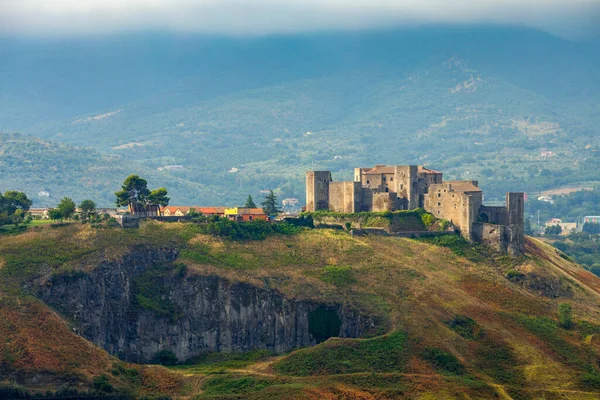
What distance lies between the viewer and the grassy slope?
8012 centimetres

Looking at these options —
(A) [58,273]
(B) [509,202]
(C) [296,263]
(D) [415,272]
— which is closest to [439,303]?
(D) [415,272]

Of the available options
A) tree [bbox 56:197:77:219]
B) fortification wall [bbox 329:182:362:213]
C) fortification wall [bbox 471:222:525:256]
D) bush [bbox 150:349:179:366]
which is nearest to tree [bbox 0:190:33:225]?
tree [bbox 56:197:77:219]

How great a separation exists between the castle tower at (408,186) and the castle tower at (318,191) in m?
7.21

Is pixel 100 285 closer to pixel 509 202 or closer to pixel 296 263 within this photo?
pixel 296 263

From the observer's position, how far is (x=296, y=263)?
9662 cm

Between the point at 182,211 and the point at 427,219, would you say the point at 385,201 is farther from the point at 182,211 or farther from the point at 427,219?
the point at 182,211

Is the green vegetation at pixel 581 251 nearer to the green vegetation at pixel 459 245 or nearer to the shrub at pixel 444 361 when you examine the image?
the green vegetation at pixel 459 245

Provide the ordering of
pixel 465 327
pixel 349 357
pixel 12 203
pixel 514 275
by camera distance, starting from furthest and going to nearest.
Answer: pixel 12 203 < pixel 514 275 < pixel 465 327 < pixel 349 357

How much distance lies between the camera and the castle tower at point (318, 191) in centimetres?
11281

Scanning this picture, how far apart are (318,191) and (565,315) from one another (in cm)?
2918

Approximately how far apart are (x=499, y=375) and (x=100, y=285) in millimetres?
29989

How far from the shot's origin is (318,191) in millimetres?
112938

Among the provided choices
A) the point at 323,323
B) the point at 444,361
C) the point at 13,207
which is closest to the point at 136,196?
the point at 13,207

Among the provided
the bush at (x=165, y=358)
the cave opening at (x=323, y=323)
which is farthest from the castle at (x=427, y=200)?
the bush at (x=165, y=358)
